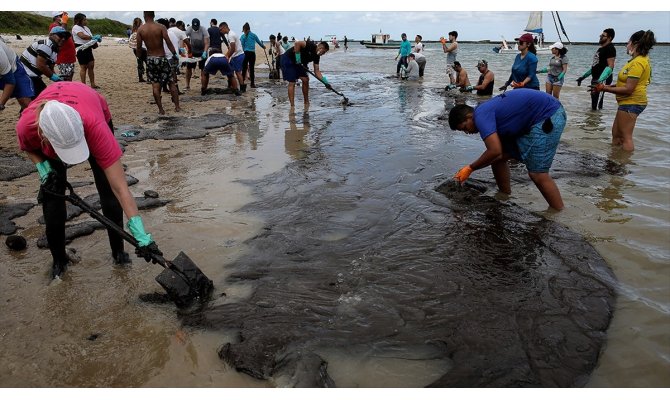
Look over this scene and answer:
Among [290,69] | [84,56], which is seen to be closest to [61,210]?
[290,69]

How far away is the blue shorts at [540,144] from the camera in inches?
140

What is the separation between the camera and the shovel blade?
2.39 metres

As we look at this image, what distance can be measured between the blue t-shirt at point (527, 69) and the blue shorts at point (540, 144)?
4.46 meters

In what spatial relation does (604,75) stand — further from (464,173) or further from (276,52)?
(276,52)

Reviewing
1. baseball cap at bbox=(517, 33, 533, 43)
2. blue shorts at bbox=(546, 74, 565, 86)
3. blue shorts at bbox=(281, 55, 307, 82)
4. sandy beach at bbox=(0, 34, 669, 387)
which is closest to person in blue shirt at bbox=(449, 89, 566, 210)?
sandy beach at bbox=(0, 34, 669, 387)

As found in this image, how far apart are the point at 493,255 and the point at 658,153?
4233 millimetres

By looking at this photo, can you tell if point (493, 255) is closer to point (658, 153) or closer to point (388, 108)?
point (658, 153)

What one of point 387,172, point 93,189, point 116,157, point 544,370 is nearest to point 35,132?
point 116,157

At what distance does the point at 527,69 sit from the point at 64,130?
757cm

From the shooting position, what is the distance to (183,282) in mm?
2436

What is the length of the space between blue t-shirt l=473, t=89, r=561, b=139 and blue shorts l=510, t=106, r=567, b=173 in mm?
59

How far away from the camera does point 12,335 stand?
220 centimetres

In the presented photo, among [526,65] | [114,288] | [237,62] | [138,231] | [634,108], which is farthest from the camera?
[237,62]

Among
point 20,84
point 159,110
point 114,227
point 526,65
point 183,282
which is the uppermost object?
point 526,65
